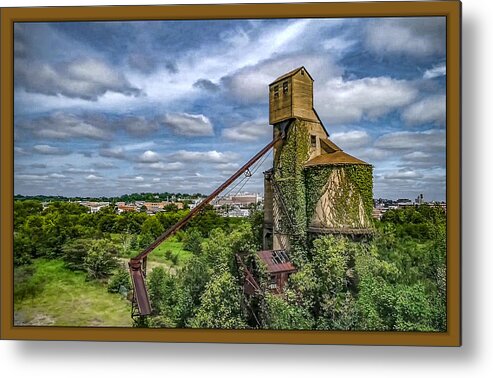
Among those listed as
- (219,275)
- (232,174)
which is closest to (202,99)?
(232,174)

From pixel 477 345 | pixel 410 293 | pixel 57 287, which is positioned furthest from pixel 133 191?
pixel 477 345

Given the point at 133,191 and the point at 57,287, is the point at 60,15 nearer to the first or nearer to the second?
the point at 133,191

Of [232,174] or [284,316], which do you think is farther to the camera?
[232,174]

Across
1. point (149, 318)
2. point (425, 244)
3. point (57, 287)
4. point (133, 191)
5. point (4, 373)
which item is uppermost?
point (133, 191)

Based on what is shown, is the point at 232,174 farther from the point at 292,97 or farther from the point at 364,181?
the point at 364,181

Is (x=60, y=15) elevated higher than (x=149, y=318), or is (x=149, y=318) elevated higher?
(x=60, y=15)

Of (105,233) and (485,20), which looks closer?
(485,20)

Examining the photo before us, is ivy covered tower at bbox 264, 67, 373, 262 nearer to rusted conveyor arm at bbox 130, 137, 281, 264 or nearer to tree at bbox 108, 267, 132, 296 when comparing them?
rusted conveyor arm at bbox 130, 137, 281, 264

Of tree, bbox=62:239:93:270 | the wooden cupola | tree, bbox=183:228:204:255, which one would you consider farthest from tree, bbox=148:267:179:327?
the wooden cupola
